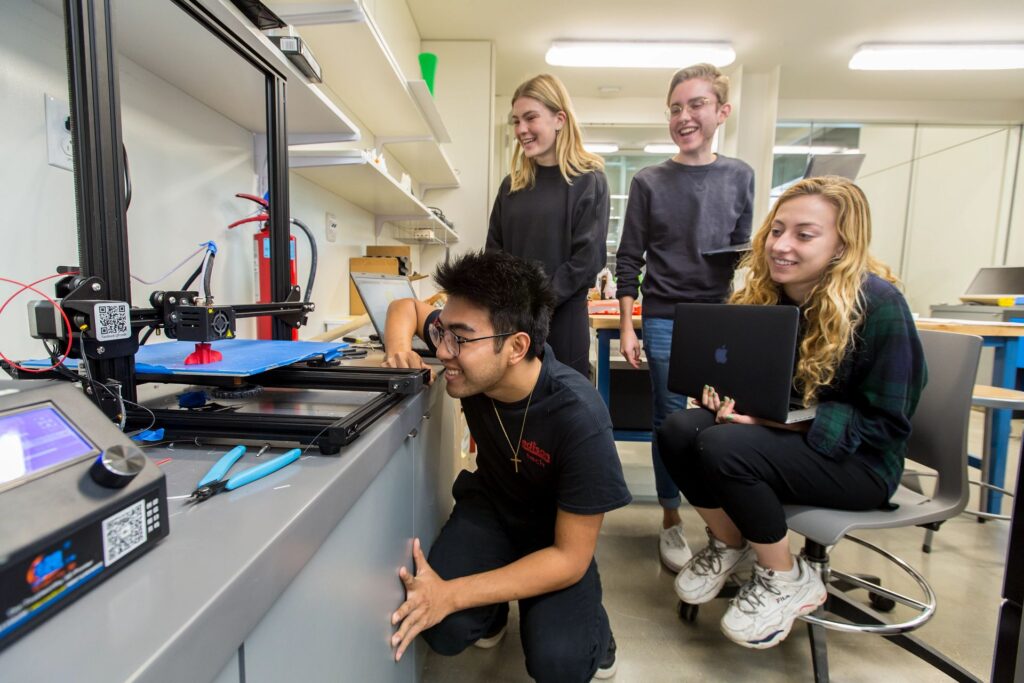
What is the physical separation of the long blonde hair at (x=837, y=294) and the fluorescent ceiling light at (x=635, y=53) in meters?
2.98

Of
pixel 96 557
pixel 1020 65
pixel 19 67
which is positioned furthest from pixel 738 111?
pixel 96 557

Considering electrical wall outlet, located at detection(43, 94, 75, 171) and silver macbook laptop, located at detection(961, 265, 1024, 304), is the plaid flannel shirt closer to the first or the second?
electrical wall outlet, located at detection(43, 94, 75, 171)

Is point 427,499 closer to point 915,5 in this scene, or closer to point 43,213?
point 43,213

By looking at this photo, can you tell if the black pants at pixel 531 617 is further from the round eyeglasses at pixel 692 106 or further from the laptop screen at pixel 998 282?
the laptop screen at pixel 998 282

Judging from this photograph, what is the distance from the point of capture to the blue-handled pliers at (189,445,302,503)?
1.35 feet

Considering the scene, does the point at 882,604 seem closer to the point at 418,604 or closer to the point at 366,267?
the point at 418,604

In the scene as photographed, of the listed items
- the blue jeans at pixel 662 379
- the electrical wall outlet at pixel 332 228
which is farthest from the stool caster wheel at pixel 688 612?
the electrical wall outlet at pixel 332 228

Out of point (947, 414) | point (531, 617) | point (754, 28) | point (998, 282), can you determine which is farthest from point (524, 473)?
point (998, 282)

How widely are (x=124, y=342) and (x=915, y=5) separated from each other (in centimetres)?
458

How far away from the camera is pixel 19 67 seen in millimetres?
689

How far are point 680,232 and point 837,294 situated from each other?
0.62m

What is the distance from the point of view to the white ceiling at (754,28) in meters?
3.07

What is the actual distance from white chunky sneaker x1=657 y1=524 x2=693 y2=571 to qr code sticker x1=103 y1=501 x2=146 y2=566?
1528mm

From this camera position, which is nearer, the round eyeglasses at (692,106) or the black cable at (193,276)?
the black cable at (193,276)
